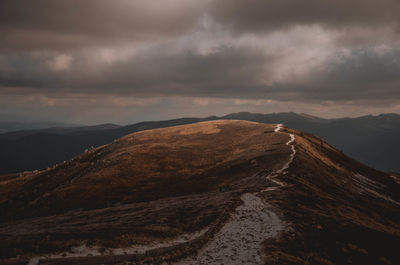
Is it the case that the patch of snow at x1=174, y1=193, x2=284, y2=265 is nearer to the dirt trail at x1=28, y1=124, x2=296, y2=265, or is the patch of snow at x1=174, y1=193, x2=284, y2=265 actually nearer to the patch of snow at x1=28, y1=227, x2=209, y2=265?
the dirt trail at x1=28, y1=124, x2=296, y2=265

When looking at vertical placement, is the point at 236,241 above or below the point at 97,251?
below

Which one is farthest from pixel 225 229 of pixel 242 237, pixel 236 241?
pixel 236 241

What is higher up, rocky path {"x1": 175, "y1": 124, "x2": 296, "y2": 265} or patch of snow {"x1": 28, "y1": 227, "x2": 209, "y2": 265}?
patch of snow {"x1": 28, "y1": 227, "x2": 209, "y2": 265}

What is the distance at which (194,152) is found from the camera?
115 meters

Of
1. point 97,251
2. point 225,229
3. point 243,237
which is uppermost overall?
point 97,251

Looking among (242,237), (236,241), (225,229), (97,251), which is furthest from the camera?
(225,229)

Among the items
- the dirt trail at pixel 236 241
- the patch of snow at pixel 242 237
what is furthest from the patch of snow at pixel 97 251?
the patch of snow at pixel 242 237

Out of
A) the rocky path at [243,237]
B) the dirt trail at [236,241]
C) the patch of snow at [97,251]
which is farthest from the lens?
the rocky path at [243,237]

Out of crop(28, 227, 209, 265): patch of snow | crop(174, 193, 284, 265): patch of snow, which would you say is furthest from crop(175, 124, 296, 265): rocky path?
crop(28, 227, 209, 265): patch of snow

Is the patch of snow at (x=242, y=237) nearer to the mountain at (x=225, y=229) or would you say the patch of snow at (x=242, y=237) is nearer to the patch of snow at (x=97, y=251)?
the mountain at (x=225, y=229)

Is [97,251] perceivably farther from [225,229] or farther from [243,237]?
[243,237]

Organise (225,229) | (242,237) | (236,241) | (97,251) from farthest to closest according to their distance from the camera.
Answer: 1. (225,229)
2. (242,237)
3. (236,241)
4. (97,251)

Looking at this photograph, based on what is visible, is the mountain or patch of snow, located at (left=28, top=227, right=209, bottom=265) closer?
patch of snow, located at (left=28, top=227, right=209, bottom=265)

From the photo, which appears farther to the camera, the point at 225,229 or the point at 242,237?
the point at 225,229
